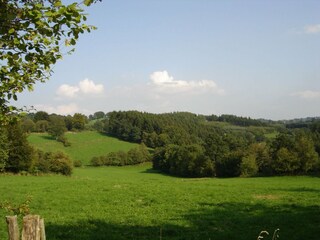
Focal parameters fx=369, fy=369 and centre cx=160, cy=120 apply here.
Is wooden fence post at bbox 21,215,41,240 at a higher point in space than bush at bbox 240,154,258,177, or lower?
higher

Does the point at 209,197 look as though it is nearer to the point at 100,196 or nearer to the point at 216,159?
the point at 100,196

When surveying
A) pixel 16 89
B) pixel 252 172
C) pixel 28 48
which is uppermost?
pixel 28 48

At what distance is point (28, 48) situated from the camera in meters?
6.38

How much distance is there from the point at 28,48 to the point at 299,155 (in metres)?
79.5

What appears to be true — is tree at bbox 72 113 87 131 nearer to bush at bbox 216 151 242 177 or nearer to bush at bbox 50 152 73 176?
bush at bbox 216 151 242 177

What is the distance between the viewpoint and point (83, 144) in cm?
13312

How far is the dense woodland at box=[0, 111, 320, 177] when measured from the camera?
62000 mm

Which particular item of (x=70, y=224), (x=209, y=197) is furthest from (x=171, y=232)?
(x=209, y=197)

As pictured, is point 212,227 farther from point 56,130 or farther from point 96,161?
point 56,130

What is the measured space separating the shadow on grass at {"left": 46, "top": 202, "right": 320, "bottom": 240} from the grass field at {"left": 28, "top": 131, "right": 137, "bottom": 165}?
99.9 m

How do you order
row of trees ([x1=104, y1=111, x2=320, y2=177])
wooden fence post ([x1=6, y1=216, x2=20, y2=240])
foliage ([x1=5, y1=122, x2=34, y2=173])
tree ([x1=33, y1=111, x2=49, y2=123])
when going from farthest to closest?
tree ([x1=33, y1=111, x2=49, y2=123]) < row of trees ([x1=104, y1=111, x2=320, y2=177]) < foliage ([x1=5, y1=122, x2=34, y2=173]) < wooden fence post ([x1=6, y1=216, x2=20, y2=240])

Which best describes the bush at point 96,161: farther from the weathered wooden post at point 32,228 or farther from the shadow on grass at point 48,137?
the weathered wooden post at point 32,228

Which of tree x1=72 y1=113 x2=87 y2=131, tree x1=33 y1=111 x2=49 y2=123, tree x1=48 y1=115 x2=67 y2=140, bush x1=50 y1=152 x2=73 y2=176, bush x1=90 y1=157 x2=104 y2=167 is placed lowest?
bush x1=90 y1=157 x2=104 y2=167

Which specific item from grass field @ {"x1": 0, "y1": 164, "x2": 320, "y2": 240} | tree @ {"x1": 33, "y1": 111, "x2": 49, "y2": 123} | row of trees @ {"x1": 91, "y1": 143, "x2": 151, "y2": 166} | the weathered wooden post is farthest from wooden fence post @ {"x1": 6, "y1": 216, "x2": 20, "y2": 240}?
tree @ {"x1": 33, "y1": 111, "x2": 49, "y2": 123}
